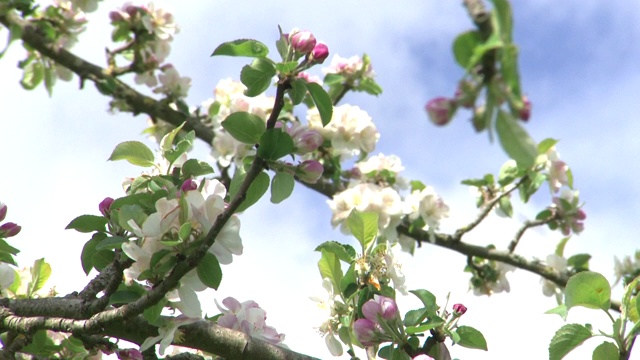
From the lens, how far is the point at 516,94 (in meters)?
0.52

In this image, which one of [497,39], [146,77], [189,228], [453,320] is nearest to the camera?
[497,39]

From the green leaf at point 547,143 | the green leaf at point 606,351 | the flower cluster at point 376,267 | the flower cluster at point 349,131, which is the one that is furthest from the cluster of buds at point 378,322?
the green leaf at point 547,143

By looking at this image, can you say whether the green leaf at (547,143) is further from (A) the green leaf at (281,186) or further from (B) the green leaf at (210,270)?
(B) the green leaf at (210,270)

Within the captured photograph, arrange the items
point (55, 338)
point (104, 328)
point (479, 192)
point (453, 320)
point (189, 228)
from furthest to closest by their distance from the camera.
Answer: point (479, 192), point (55, 338), point (453, 320), point (104, 328), point (189, 228)

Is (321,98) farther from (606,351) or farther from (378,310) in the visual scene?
(606,351)

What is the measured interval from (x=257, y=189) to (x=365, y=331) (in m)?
0.41

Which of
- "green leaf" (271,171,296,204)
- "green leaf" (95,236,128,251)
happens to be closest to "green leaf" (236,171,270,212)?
"green leaf" (271,171,296,204)

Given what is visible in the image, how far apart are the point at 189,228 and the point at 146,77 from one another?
262cm

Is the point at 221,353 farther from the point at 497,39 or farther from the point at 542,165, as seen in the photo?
the point at 542,165

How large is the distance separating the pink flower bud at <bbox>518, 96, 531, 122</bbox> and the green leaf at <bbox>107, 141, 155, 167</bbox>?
3.42 ft

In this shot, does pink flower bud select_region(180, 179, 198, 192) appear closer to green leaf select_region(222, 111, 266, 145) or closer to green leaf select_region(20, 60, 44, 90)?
green leaf select_region(222, 111, 266, 145)

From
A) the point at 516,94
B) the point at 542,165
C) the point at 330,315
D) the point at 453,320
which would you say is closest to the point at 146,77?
the point at 542,165

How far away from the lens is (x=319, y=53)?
126 cm

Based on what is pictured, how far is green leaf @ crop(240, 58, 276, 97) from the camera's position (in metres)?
1.23
